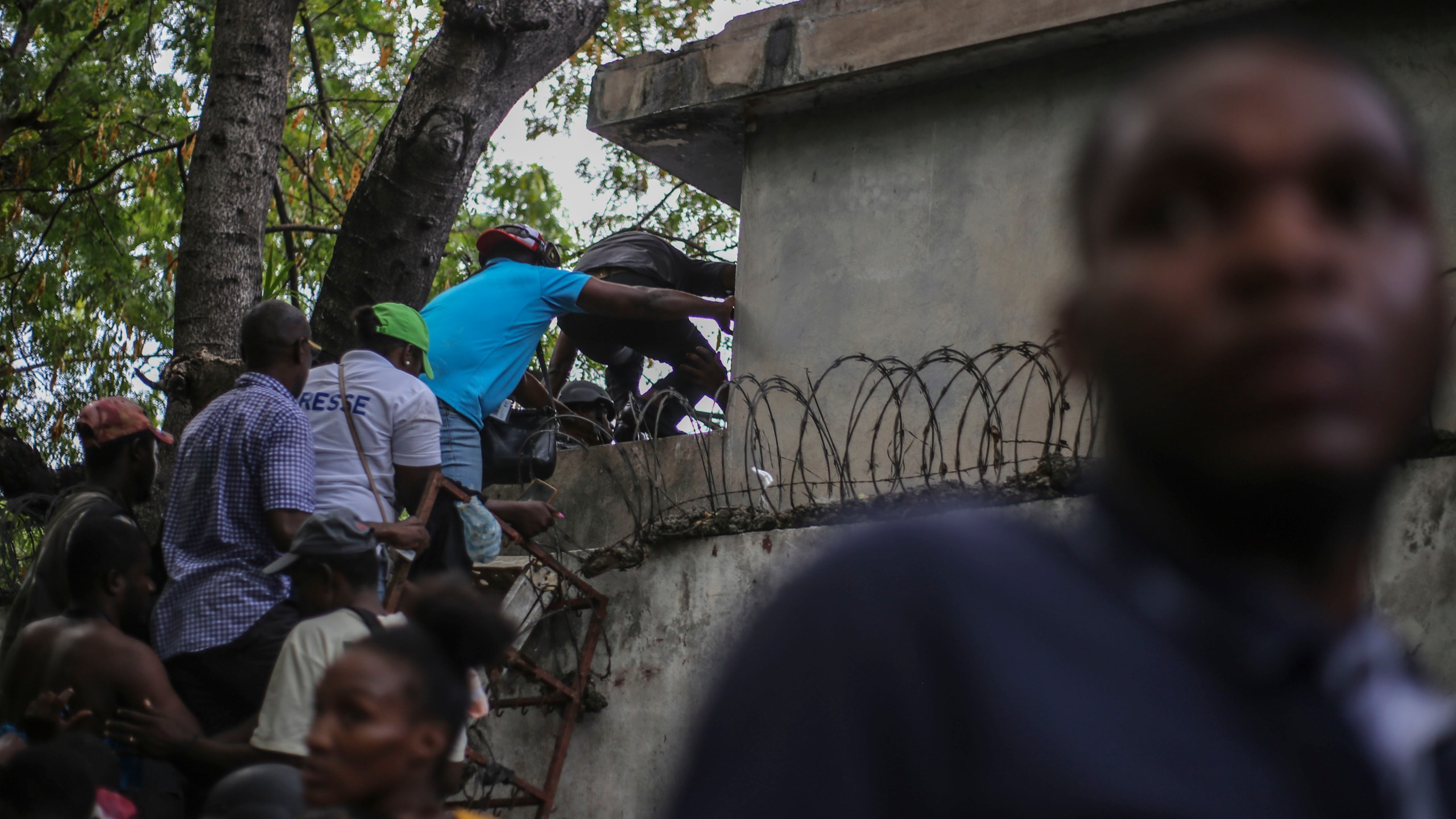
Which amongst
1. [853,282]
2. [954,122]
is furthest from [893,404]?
[954,122]

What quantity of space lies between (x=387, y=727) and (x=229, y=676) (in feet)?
4.03

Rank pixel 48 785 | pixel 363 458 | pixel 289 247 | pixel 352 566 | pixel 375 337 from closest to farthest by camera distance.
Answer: pixel 48 785 < pixel 352 566 < pixel 363 458 < pixel 375 337 < pixel 289 247

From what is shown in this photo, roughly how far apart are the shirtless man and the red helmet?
2330mm

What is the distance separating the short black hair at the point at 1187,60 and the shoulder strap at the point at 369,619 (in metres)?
3.02

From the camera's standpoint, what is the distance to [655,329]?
6.74 m

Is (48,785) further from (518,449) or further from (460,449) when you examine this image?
(518,449)

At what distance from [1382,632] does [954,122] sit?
19.3 ft

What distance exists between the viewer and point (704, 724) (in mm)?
678

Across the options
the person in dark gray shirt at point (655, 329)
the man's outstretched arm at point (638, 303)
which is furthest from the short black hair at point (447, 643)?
the person in dark gray shirt at point (655, 329)

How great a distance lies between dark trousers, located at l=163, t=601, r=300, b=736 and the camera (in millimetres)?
3799

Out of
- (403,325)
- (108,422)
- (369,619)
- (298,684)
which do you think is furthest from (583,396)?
(298,684)

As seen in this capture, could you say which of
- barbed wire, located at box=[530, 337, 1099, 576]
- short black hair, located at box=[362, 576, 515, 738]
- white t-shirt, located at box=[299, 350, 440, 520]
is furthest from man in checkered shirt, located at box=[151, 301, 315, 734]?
barbed wire, located at box=[530, 337, 1099, 576]

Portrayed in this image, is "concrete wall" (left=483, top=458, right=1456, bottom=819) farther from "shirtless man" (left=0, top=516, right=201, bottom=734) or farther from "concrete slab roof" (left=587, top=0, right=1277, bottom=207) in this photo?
"concrete slab roof" (left=587, top=0, right=1277, bottom=207)

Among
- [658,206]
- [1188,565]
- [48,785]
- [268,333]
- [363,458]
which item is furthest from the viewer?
[658,206]
